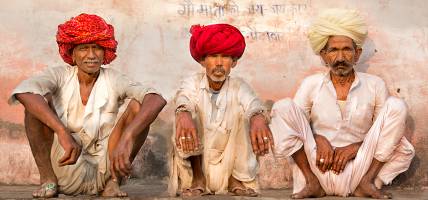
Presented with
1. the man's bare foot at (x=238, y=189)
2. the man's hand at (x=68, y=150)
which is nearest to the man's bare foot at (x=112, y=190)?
the man's hand at (x=68, y=150)

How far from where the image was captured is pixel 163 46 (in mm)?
8797

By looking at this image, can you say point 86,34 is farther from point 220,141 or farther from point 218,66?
point 220,141

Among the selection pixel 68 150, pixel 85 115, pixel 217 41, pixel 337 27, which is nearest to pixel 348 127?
pixel 337 27

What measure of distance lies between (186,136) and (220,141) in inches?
16.6

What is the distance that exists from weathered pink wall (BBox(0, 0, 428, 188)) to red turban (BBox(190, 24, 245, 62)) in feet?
4.75

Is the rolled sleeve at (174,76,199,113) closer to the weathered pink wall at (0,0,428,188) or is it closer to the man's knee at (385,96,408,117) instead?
the man's knee at (385,96,408,117)

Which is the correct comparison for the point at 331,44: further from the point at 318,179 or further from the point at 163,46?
A: the point at 163,46

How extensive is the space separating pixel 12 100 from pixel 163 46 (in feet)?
7.10

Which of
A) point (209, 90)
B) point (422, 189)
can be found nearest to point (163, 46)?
point (209, 90)

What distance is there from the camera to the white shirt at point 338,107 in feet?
24.5

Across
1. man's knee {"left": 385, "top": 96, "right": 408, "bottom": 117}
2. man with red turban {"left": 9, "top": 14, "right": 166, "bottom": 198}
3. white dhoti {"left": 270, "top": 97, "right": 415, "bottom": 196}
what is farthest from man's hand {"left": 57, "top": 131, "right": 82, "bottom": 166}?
man's knee {"left": 385, "top": 96, "right": 408, "bottom": 117}

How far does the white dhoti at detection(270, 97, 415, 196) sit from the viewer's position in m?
7.26

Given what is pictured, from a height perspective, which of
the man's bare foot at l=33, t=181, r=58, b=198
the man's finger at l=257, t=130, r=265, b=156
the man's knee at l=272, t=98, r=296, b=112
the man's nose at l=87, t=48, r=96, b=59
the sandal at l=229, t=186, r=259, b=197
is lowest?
the sandal at l=229, t=186, r=259, b=197

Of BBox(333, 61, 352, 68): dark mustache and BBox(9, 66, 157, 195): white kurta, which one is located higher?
BBox(333, 61, 352, 68): dark mustache
